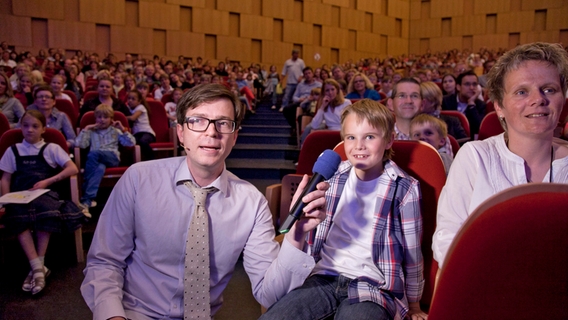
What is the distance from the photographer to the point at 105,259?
116 cm

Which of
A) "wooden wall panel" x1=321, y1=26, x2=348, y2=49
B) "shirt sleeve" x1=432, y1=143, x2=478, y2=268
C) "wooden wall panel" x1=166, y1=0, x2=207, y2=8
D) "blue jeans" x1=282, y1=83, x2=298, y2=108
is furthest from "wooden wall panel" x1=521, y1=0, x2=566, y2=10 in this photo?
"shirt sleeve" x1=432, y1=143, x2=478, y2=268

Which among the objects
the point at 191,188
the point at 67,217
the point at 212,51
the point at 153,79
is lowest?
the point at 67,217

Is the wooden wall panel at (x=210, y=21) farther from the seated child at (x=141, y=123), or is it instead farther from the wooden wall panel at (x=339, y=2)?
the seated child at (x=141, y=123)

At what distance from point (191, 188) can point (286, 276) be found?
0.34 metres

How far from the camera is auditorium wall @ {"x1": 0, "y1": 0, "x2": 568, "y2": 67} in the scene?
10875 mm

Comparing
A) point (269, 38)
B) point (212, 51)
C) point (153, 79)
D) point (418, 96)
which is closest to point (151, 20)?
point (212, 51)

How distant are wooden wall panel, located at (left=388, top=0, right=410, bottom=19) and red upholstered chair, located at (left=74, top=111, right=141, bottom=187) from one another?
1368 cm

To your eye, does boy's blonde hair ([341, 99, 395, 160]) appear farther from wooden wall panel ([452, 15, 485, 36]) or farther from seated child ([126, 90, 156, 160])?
wooden wall panel ([452, 15, 485, 36])

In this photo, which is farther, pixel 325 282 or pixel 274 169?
pixel 274 169

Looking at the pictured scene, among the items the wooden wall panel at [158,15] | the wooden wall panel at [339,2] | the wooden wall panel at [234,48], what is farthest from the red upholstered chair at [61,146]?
the wooden wall panel at [339,2]

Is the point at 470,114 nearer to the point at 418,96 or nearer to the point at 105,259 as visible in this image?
the point at 418,96

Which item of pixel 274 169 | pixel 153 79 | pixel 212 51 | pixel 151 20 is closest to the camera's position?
pixel 274 169

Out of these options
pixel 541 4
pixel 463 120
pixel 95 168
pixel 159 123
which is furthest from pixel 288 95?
pixel 541 4

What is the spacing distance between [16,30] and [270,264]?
1143 cm
